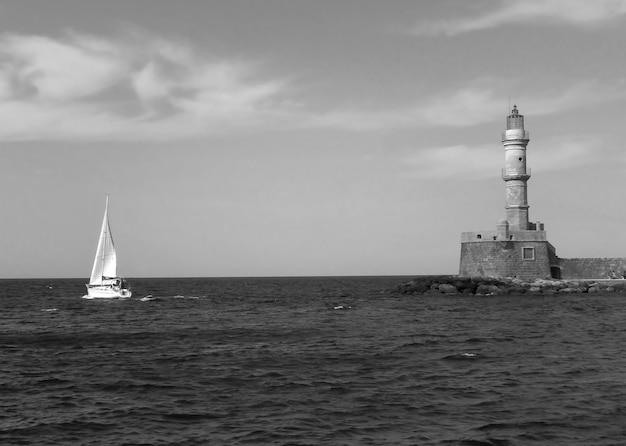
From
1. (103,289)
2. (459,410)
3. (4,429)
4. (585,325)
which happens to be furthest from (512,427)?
(103,289)

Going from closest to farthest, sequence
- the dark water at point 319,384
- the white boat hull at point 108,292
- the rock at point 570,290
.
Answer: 1. the dark water at point 319,384
2. the rock at point 570,290
3. the white boat hull at point 108,292

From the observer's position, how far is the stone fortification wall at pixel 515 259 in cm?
6494

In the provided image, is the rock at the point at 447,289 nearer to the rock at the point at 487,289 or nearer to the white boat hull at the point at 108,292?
the rock at the point at 487,289

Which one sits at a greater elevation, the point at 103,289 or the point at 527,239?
the point at 527,239

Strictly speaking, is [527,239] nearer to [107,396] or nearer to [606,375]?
[606,375]

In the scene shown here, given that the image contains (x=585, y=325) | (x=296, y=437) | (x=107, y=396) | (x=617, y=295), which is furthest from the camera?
(x=617, y=295)

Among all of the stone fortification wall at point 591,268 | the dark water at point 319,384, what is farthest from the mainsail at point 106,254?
the stone fortification wall at point 591,268

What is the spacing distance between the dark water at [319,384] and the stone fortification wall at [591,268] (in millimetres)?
31731

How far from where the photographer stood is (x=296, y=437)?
1445cm

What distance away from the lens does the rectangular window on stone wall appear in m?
64.9

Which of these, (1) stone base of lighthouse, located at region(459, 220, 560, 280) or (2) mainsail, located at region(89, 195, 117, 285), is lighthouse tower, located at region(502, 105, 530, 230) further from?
(2) mainsail, located at region(89, 195, 117, 285)

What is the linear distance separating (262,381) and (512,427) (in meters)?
8.04

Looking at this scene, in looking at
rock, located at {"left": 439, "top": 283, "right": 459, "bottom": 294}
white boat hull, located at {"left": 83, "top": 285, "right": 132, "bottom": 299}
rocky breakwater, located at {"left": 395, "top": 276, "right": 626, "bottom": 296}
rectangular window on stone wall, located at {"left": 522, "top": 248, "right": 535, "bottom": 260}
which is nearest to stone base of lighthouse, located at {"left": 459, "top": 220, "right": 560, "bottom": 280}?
rectangular window on stone wall, located at {"left": 522, "top": 248, "right": 535, "bottom": 260}

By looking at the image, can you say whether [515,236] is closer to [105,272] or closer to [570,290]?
[570,290]
